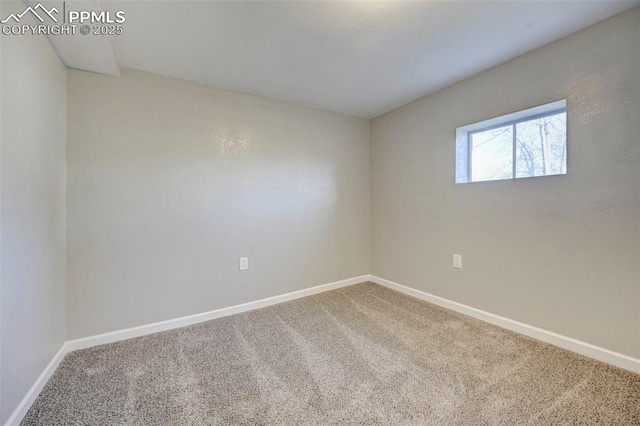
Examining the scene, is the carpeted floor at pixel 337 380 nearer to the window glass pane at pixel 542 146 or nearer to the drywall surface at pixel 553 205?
the drywall surface at pixel 553 205

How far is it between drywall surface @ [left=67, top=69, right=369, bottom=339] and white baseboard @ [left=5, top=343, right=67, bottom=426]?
219mm

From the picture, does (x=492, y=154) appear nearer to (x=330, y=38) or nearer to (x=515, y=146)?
(x=515, y=146)

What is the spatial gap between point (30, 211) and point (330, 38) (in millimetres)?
2029

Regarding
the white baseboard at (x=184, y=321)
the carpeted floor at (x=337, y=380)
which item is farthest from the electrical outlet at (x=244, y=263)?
the carpeted floor at (x=337, y=380)

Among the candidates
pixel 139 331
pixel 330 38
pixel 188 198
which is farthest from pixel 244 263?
pixel 330 38

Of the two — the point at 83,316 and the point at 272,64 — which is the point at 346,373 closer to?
the point at 83,316

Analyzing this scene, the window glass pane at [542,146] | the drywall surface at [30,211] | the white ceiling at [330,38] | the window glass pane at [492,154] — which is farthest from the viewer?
the window glass pane at [492,154]

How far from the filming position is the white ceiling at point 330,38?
1.51m

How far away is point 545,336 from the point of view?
1936 mm

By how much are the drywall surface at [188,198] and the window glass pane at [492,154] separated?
146 centimetres

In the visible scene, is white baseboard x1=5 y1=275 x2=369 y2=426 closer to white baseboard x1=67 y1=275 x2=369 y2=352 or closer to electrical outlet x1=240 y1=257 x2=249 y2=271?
white baseboard x1=67 y1=275 x2=369 y2=352

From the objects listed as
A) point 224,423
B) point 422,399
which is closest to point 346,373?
point 422,399

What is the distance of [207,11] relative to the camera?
1529 mm

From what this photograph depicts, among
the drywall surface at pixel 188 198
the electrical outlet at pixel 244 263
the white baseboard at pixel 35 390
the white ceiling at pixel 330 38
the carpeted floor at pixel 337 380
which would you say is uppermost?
the white ceiling at pixel 330 38
